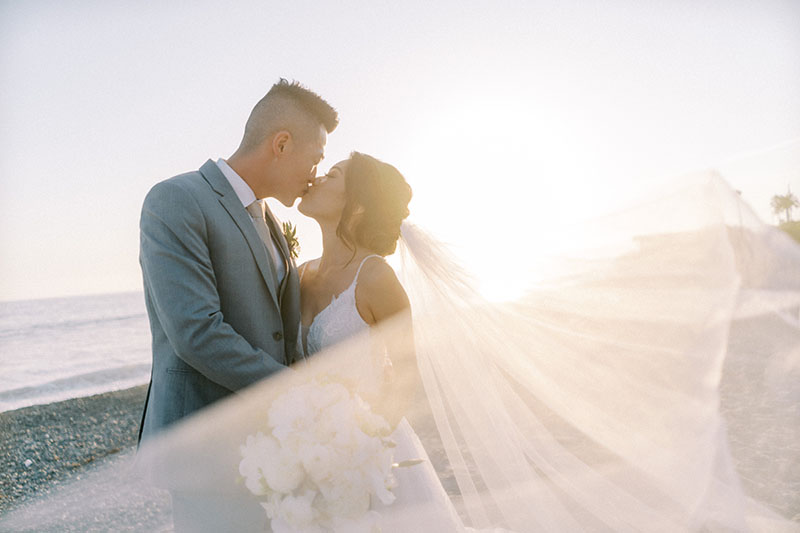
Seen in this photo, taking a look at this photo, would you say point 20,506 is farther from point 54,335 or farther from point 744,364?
point 54,335

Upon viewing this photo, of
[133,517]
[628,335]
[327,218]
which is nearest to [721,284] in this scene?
[628,335]

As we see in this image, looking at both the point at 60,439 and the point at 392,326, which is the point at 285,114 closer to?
the point at 392,326

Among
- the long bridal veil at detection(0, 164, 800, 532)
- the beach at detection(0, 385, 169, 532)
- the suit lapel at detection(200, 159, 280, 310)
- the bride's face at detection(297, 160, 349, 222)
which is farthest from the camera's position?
the beach at detection(0, 385, 169, 532)

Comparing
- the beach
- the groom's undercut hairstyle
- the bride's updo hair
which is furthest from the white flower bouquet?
the beach

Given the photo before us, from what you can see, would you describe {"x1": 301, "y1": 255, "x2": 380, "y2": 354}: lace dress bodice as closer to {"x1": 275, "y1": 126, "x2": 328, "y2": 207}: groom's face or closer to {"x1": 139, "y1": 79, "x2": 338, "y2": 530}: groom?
{"x1": 139, "y1": 79, "x2": 338, "y2": 530}: groom

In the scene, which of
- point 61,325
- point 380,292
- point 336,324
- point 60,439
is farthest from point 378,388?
point 61,325

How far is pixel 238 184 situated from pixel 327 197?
92cm

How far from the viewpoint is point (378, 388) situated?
351 cm

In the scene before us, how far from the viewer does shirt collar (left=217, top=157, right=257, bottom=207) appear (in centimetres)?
280

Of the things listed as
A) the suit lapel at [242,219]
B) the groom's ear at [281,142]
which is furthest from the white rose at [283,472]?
the groom's ear at [281,142]

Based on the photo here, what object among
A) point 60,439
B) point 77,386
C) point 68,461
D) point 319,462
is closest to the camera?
point 319,462

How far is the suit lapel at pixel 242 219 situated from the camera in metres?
2.63

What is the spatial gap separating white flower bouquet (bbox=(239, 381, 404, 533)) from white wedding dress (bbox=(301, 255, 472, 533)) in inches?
56.2

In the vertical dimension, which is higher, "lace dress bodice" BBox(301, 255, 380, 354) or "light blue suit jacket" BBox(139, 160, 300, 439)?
"light blue suit jacket" BBox(139, 160, 300, 439)
